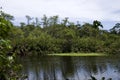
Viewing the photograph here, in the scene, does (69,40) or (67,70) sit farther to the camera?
(69,40)

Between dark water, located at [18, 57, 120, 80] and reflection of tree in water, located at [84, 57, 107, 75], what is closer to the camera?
dark water, located at [18, 57, 120, 80]

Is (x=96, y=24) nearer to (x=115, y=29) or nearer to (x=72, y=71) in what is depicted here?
(x=115, y=29)

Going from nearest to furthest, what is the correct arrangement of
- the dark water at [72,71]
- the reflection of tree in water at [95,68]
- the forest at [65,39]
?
the dark water at [72,71] < the reflection of tree in water at [95,68] < the forest at [65,39]

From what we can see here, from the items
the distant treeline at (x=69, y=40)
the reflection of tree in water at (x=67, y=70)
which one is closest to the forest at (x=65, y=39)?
the distant treeline at (x=69, y=40)

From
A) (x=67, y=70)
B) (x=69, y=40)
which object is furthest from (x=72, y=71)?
(x=69, y=40)

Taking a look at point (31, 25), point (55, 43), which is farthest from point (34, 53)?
point (31, 25)

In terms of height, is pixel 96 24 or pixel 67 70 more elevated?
pixel 96 24

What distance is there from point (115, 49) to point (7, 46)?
72606 millimetres

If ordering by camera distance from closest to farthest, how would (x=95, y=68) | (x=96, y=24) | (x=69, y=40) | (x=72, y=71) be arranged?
(x=72, y=71), (x=95, y=68), (x=69, y=40), (x=96, y=24)

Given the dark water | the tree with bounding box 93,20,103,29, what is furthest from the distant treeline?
the dark water

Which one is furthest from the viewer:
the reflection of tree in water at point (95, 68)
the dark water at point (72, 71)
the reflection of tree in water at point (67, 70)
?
the reflection of tree in water at point (95, 68)

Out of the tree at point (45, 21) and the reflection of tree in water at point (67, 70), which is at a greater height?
the tree at point (45, 21)

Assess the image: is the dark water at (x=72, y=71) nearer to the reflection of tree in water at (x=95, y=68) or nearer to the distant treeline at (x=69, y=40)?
the reflection of tree in water at (x=95, y=68)

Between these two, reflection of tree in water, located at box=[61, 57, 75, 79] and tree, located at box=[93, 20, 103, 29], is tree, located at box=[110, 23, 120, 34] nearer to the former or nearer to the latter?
tree, located at box=[93, 20, 103, 29]
